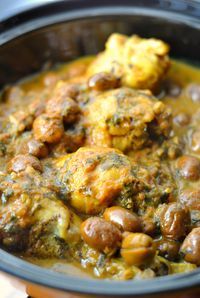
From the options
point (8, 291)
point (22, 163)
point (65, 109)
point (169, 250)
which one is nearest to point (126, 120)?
point (65, 109)

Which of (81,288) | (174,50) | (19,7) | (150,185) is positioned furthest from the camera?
(174,50)

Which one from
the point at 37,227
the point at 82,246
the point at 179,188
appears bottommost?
the point at 179,188

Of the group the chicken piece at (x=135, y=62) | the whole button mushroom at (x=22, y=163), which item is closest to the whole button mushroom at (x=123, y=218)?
the whole button mushroom at (x=22, y=163)

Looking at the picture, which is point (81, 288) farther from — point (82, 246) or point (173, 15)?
point (173, 15)

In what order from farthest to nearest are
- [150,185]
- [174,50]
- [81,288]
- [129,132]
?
[174,50], [129,132], [150,185], [81,288]

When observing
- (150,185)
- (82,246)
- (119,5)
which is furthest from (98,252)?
(119,5)

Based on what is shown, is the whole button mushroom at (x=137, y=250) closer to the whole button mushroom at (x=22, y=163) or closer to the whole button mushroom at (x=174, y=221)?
the whole button mushroom at (x=174, y=221)

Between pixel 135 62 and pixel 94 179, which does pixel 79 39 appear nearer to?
pixel 135 62
